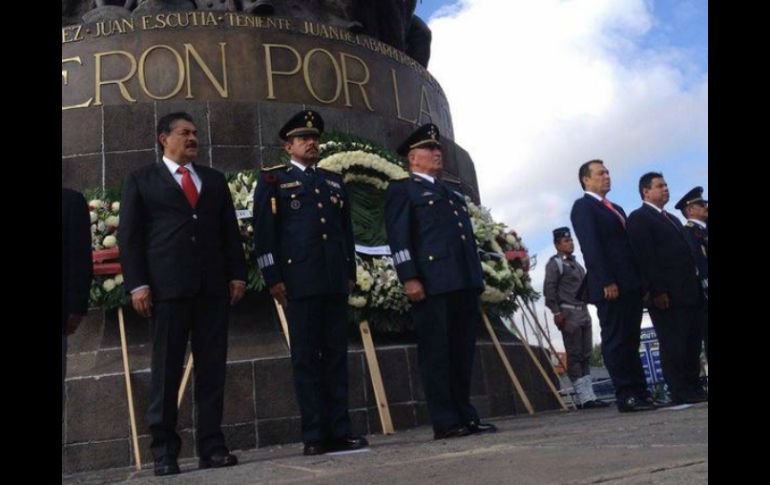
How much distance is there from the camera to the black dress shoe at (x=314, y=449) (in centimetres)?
477

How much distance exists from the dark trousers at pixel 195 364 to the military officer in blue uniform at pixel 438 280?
133cm

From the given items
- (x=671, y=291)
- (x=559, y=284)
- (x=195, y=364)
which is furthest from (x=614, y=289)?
(x=559, y=284)

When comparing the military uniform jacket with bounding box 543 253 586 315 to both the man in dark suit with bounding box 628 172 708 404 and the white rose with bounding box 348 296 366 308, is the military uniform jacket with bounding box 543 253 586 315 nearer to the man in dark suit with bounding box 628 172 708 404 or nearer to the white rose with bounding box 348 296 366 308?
the man in dark suit with bounding box 628 172 708 404

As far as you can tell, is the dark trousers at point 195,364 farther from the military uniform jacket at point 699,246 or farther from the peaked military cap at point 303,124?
the military uniform jacket at point 699,246

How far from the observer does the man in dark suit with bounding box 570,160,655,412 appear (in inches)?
256

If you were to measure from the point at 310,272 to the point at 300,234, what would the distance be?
25 centimetres

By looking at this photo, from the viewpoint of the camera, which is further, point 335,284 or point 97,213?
point 97,213

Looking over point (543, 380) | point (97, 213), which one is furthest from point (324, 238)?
point (543, 380)

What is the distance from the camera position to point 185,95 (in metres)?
8.09

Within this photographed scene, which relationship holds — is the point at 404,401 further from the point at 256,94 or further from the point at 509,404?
the point at 256,94

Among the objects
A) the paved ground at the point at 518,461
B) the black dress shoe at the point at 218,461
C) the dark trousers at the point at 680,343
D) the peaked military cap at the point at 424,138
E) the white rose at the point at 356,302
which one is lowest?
the paved ground at the point at 518,461

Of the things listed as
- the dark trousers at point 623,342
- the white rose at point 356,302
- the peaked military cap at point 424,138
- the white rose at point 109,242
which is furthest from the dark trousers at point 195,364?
the dark trousers at point 623,342
